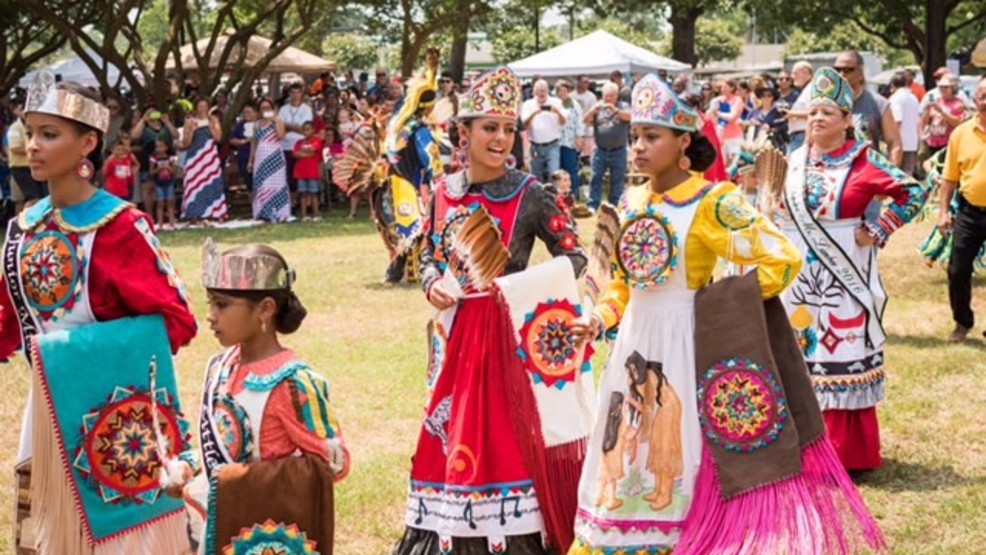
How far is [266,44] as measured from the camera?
2806 cm

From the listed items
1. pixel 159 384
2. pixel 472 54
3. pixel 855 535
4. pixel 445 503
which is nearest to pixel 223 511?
pixel 159 384

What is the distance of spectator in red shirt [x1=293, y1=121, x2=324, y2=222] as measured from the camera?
20219 millimetres

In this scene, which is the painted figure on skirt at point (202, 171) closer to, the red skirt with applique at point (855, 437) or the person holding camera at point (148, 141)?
the person holding camera at point (148, 141)

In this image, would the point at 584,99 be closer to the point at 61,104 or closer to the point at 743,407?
the point at 743,407

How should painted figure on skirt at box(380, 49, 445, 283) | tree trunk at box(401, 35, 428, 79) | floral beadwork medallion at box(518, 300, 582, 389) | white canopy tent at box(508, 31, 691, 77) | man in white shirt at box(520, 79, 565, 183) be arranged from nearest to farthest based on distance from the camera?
floral beadwork medallion at box(518, 300, 582, 389)
painted figure on skirt at box(380, 49, 445, 283)
man in white shirt at box(520, 79, 565, 183)
tree trunk at box(401, 35, 428, 79)
white canopy tent at box(508, 31, 691, 77)

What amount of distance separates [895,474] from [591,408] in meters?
2.25

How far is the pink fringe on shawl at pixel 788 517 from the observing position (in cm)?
459

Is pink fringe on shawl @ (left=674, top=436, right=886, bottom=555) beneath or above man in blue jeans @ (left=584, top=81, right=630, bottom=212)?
beneath

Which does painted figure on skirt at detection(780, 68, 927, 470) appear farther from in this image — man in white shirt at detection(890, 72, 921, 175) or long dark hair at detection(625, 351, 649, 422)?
man in white shirt at detection(890, 72, 921, 175)

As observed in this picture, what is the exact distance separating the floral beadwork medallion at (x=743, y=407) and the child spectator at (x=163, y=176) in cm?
1529

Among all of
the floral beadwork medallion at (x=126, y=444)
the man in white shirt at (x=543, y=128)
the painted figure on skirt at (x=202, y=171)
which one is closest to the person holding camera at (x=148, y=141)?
the painted figure on skirt at (x=202, y=171)

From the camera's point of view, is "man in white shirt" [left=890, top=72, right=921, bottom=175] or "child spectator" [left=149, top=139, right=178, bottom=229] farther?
"man in white shirt" [left=890, top=72, right=921, bottom=175]

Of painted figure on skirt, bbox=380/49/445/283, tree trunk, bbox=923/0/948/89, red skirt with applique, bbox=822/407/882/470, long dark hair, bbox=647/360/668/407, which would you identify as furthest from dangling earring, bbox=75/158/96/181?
tree trunk, bbox=923/0/948/89

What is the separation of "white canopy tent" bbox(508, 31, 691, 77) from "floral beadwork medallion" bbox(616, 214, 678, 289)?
2470 cm
